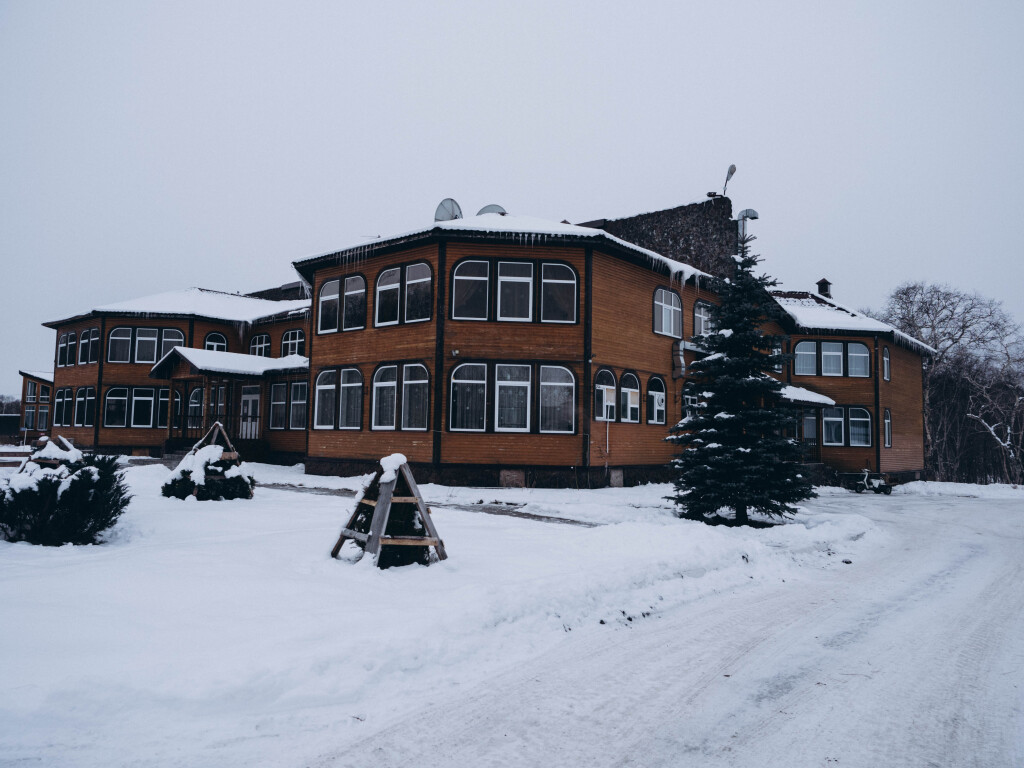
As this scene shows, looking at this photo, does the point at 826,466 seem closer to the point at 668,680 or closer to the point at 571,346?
the point at 571,346

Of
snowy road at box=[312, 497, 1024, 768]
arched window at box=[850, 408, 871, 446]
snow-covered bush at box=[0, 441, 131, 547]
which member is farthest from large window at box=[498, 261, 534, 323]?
arched window at box=[850, 408, 871, 446]

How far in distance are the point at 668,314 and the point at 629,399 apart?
155 inches

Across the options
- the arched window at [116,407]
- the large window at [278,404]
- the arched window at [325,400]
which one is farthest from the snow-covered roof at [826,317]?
the arched window at [116,407]

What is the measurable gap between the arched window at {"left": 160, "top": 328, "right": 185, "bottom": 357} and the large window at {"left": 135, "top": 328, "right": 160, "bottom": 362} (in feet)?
1.07

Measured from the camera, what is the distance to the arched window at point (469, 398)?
19.2 metres

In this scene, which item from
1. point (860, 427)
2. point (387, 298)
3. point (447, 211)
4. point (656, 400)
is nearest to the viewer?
point (387, 298)

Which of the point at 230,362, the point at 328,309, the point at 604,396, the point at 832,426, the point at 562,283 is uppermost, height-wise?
the point at 562,283

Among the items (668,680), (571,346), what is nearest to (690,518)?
(571,346)

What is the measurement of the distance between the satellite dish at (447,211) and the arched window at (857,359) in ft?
58.9

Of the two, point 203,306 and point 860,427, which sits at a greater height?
point 203,306

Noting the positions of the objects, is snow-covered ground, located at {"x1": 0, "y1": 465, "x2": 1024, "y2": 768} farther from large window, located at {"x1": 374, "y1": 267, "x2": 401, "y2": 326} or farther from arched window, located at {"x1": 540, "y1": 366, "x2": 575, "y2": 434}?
large window, located at {"x1": 374, "y1": 267, "x2": 401, "y2": 326}

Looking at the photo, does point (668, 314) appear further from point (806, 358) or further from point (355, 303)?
point (355, 303)

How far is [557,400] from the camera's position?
63.3 ft

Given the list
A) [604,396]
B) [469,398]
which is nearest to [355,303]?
[469,398]
